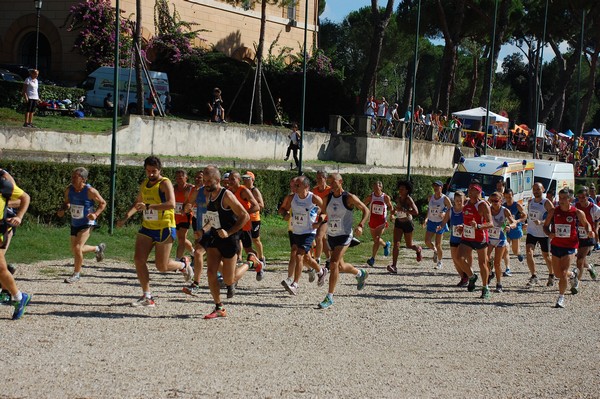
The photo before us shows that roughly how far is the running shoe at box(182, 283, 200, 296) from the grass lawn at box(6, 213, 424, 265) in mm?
3825

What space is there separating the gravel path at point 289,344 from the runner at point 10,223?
0.26 metres

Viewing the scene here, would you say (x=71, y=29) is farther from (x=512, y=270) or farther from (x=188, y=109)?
(x=512, y=270)

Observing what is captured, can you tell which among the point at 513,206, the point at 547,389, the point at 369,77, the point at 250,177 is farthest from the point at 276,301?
the point at 369,77

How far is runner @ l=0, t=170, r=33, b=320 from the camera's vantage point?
33.6 ft

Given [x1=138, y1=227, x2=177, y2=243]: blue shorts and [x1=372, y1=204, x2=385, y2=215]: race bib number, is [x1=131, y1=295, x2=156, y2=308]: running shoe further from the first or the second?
[x1=372, y1=204, x2=385, y2=215]: race bib number

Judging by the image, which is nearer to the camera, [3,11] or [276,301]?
[276,301]

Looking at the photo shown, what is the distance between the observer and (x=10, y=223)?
404 inches

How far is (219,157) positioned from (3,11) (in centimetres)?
1619

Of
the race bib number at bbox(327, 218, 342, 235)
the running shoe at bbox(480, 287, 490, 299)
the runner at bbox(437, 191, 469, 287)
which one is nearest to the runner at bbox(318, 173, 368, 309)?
the race bib number at bbox(327, 218, 342, 235)

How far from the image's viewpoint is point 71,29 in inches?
1455

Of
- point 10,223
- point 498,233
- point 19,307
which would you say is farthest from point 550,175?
point 10,223

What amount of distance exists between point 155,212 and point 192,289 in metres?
2.14

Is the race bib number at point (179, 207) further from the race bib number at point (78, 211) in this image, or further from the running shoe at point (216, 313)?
the running shoe at point (216, 313)

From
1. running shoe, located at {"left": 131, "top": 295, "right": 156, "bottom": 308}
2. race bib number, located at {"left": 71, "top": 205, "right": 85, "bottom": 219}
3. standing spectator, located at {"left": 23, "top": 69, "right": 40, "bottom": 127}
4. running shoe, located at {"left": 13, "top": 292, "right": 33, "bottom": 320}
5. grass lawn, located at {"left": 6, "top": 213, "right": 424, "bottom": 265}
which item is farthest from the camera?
standing spectator, located at {"left": 23, "top": 69, "right": 40, "bottom": 127}
